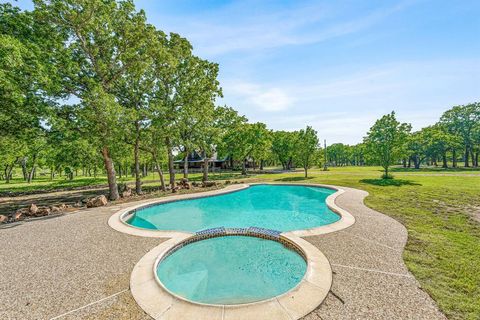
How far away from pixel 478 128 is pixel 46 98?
65.6 meters

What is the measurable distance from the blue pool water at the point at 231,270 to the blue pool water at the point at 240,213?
9.24 feet

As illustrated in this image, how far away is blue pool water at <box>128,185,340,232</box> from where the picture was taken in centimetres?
1141

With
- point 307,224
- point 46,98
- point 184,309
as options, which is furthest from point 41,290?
point 46,98

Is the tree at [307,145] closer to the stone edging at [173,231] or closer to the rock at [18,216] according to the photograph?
the stone edging at [173,231]

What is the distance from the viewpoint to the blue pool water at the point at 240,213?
37.4 feet

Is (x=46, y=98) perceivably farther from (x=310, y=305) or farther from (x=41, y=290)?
(x=310, y=305)

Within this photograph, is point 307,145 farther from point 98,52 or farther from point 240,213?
point 98,52

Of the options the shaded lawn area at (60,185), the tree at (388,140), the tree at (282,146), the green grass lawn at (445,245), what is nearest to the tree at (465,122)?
the tree at (388,140)

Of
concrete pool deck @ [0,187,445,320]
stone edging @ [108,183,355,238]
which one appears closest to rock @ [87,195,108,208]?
stone edging @ [108,183,355,238]

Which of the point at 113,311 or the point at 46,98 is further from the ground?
the point at 46,98

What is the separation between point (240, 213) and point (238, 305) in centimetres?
975

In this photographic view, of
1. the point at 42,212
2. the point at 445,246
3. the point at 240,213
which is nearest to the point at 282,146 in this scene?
the point at 240,213

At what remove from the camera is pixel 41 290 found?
5.03 metres

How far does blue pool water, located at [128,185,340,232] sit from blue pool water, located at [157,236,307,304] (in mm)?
2818
